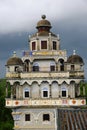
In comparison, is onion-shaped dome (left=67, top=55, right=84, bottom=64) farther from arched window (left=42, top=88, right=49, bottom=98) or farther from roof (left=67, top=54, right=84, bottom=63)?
arched window (left=42, top=88, right=49, bottom=98)

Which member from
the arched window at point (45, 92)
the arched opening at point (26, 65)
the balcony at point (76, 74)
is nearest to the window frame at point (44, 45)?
the arched opening at point (26, 65)

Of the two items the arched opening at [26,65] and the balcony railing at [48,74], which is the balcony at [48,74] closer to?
the balcony railing at [48,74]

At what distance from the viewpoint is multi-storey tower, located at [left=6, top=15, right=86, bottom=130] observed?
48.1 metres

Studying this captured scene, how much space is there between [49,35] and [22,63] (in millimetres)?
4908

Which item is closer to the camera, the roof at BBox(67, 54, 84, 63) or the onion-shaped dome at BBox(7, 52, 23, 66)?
the onion-shaped dome at BBox(7, 52, 23, 66)

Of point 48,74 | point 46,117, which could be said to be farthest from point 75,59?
point 46,117

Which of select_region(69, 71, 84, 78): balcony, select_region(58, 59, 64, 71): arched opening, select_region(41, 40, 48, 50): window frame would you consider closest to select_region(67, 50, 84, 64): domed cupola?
select_region(58, 59, 64, 71): arched opening

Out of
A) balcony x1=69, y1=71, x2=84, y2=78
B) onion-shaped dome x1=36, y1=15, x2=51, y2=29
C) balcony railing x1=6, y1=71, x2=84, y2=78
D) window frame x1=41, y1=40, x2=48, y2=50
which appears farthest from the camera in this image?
onion-shaped dome x1=36, y1=15, x2=51, y2=29

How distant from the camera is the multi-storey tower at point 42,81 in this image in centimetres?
4806

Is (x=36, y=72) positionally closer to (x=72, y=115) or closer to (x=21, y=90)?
(x=21, y=90)

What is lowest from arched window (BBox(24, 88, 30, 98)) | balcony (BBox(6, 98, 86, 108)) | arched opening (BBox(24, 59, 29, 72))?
balcony (BBox(6, 98, 86, 108))

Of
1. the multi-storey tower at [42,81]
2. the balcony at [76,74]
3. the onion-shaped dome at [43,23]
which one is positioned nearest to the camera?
the multi-storey tower at [42,81]

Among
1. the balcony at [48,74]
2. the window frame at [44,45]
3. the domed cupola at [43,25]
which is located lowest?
the balcony at [48,74]

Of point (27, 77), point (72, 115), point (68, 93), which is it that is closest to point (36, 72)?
point (27, 77)
